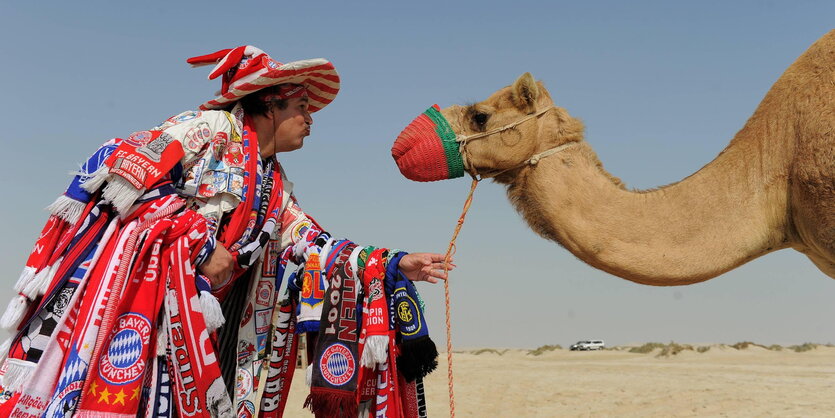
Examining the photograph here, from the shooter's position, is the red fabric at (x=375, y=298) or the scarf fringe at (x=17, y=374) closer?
the scarf fringe at (x=17, y=374)

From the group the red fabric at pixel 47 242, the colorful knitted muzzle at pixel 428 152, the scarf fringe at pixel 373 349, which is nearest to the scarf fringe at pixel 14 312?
the red fabric at pixel 47 242

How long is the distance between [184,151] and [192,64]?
2.52 ft

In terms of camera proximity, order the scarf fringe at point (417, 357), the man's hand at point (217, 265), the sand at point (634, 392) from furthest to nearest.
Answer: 1. the sand at point (634, 392)
2. the scarf fringe at point (417, 357)
3. the man's hand at point (217, 265)

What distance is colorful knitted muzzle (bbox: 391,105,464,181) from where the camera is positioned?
4180 mm

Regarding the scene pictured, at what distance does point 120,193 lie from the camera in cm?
300

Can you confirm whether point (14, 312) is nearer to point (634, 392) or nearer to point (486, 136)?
point (486, 136)

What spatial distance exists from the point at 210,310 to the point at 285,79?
49.8 inches

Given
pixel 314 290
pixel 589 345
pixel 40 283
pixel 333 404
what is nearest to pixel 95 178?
pixel 40 283

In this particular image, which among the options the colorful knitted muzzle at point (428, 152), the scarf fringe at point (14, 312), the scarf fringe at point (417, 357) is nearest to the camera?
the scarf fringe at point (14, 312)

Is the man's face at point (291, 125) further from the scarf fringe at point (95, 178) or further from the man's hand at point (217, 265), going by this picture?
the scarf fringe at point (95, 178)

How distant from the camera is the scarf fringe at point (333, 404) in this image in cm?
364

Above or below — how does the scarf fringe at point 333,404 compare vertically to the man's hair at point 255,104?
below

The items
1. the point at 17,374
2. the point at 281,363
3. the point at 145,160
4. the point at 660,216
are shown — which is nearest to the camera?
the point at 17,374

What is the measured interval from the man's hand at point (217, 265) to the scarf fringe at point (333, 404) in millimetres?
835
